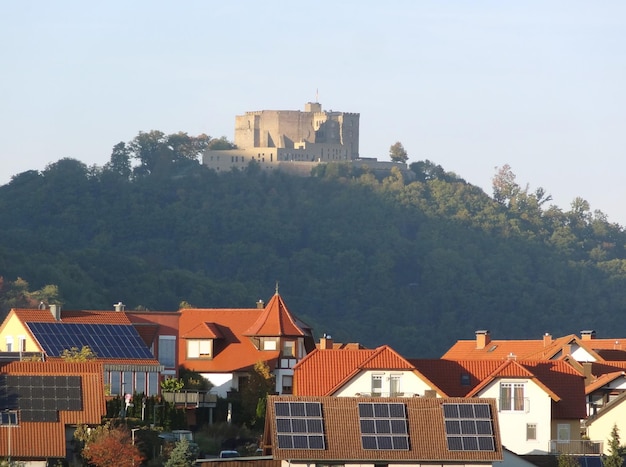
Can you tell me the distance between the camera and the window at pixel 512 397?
50875mm

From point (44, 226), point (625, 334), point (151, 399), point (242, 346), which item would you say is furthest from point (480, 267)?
point (151, 399)

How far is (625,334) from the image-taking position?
17100 centimetres

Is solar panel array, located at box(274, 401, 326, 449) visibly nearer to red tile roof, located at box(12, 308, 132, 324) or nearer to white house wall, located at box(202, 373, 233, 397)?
red tile roof, located at box(12, 308, 132, 324)

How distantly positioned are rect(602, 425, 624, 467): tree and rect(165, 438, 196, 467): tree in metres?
10.2

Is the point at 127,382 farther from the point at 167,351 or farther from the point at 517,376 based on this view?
the point at 517,376

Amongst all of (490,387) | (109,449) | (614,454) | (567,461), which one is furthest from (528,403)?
(109,449)

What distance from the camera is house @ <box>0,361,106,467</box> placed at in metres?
41.1

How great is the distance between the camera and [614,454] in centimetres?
4550

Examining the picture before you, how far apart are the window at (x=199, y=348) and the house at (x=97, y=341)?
3.86 metres

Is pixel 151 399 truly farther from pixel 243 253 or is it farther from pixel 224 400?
pixel 243 253

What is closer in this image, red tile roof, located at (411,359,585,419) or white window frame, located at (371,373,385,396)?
red tile roof, located at (411,359,585,419)

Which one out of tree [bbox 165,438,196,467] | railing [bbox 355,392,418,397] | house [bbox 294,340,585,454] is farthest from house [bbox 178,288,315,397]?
tree [bbox 165,438,196,467]

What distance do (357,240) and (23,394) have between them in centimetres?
15376

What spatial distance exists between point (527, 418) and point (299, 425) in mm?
10797
